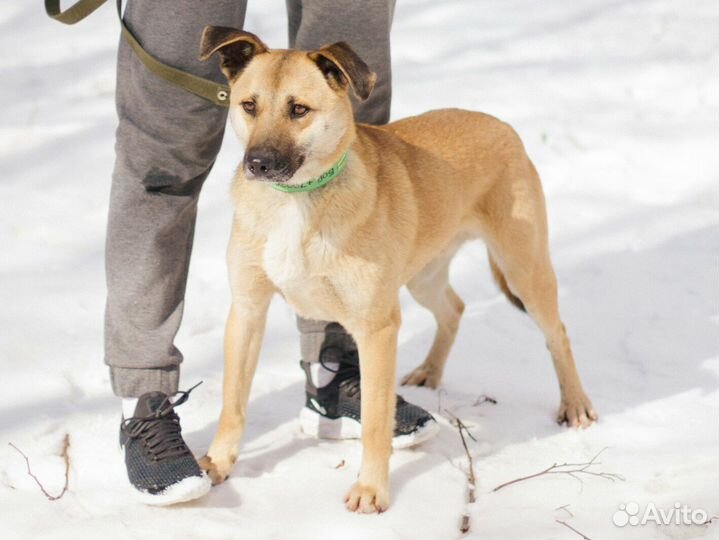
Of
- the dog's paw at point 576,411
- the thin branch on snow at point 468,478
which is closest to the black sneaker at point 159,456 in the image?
the thin branch on snow at point 468,478

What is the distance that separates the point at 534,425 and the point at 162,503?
4.86ft

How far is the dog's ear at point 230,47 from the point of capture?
2998 mm

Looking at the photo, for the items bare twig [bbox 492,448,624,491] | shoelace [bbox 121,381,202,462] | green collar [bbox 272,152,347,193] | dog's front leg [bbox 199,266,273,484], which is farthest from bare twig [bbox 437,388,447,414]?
green collar [bbox 272,152,347,193]

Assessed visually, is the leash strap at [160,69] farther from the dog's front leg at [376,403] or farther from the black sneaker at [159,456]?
the black sneaker at [159,456]

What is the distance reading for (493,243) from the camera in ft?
12.7

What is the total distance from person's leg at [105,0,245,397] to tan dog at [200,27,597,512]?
0.16m

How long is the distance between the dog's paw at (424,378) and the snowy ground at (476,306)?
0.05 meters

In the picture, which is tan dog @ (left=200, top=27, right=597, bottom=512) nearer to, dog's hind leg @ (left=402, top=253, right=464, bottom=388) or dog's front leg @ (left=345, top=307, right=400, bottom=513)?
dog's front leg @ (left=345, top=307, right=400, bottom=513)

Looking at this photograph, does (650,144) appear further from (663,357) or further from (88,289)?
(88,289)

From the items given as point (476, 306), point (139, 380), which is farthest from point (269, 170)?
point (476, 306)

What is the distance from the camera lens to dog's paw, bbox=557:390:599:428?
3834 mm

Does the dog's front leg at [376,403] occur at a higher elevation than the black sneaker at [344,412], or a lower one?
higher

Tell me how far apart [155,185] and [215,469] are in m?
0.95

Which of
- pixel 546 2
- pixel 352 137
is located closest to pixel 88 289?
pixel 352 137
